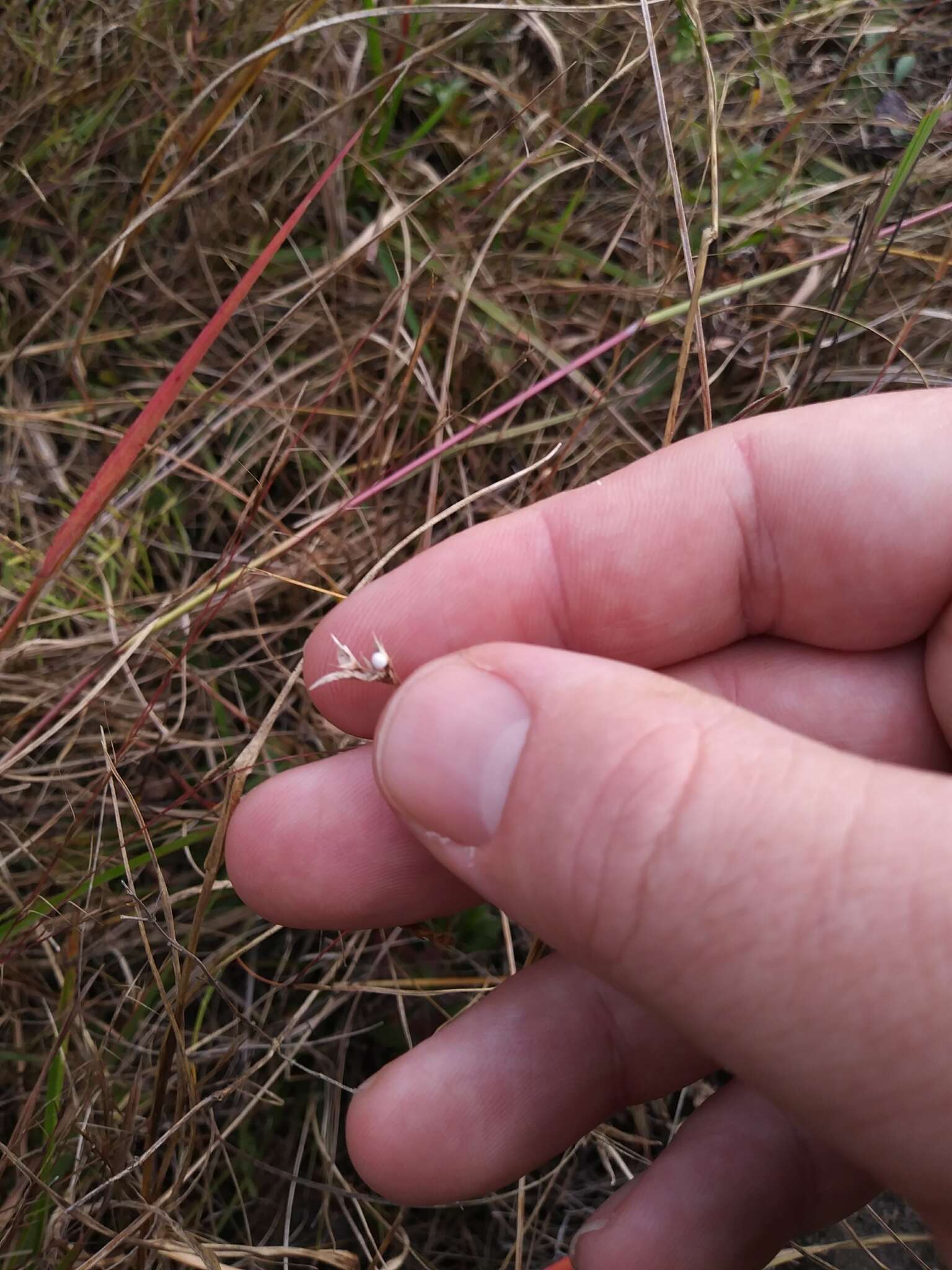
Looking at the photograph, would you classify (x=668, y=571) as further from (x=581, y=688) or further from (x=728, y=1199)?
(x=728, y=1199)

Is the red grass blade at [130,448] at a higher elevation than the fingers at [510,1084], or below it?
higher

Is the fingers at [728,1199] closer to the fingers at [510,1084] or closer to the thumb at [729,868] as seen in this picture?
the fingers at [510,1084]

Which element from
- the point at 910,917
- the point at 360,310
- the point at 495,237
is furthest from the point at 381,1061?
the point at 495,237

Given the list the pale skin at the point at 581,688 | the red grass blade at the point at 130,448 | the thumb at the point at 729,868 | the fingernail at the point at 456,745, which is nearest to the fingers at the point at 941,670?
the pale skin at the point at 581,688

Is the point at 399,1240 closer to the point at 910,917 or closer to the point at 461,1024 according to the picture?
the point at 461,1024

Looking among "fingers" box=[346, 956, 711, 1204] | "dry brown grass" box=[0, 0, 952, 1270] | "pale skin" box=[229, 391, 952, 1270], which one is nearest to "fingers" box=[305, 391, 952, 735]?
"pale skin" box=[229, 391, 952, 1270]

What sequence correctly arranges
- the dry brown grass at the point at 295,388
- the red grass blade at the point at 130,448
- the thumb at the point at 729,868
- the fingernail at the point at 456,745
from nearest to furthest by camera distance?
the thumb at the point at 729,868 → the fingernail at the point at 456,745 → the red grass blade at the point at 130,448 → the dry brown grass at the point at 295,388
